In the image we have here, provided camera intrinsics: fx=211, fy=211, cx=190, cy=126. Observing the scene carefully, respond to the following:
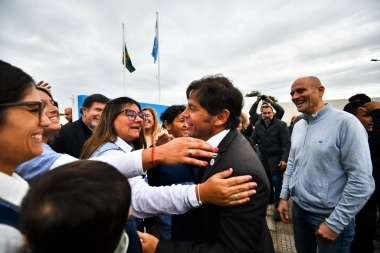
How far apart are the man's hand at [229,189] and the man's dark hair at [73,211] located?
0.68m

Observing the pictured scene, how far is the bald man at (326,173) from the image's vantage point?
2037 mm

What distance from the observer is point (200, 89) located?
1.77 m

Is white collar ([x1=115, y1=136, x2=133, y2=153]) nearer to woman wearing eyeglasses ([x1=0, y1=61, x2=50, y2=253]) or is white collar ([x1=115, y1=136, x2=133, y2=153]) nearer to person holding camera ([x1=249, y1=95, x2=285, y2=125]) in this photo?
woman wearing eyeglasses ([x1=0, y1=61, x2=50, y2=253])

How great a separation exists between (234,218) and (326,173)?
4.99 ft

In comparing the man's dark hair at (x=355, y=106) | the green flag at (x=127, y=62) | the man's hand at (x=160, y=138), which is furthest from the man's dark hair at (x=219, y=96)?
the green flag at (x=127, y=62)

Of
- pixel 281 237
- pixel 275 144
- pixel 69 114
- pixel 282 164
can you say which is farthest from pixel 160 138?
pixel 69 114

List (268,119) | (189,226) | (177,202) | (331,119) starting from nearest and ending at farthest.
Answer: (177,202) → (189,226) → (331,119) → (268,119)

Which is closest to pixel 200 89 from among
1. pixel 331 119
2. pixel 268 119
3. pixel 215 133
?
pixel 215 133

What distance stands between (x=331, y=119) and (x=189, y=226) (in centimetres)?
189

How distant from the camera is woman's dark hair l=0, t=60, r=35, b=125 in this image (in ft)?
3.16

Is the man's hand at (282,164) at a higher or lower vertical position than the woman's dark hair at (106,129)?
lower

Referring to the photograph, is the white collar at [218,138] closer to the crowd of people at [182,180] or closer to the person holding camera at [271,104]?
the crowd of people at [182,180]

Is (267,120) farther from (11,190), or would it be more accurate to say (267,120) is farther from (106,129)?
(11,190)

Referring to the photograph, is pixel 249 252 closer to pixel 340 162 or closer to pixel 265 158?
pixel 340 162
